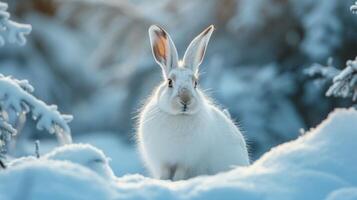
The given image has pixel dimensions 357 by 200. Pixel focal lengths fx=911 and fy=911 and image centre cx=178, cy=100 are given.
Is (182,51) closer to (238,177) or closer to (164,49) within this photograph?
(164,49)

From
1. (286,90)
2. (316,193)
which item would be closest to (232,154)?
(316,193)

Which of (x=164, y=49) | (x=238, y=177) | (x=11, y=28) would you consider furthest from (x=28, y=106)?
(x=238, y=177)

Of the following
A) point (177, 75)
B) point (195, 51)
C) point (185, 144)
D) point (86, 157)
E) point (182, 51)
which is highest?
point (182, 51)

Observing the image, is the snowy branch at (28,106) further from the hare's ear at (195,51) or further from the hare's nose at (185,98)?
the hare's ear at (195,51)

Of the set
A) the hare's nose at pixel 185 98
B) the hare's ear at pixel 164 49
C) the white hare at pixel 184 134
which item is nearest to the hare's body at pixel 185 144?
the white hare at pixel 184 134

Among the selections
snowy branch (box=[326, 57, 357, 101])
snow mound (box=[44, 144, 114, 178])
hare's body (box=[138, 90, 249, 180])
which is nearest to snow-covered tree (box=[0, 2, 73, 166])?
hare's body (box=[138, 90, 249, 180])

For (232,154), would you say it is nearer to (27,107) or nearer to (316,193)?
(27,107)
